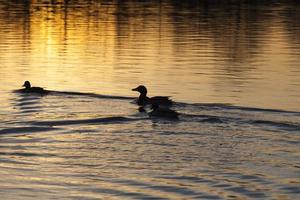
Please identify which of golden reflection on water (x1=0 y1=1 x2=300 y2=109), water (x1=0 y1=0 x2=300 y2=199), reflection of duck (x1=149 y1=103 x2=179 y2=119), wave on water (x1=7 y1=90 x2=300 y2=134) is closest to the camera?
water (x1=0 y1=0 x2=300 y2=199)

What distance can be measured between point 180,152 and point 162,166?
1314 mm

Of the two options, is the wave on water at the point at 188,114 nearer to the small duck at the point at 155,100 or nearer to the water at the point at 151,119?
the water at the point at 151,119

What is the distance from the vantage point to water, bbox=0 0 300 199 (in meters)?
16.8

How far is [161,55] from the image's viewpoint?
4194 cm

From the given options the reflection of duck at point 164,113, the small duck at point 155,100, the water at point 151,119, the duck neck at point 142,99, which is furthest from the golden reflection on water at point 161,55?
the reflection of duck at point 164,113

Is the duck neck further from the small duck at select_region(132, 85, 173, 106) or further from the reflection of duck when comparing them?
the reflection of duck

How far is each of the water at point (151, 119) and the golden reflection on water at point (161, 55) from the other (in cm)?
9

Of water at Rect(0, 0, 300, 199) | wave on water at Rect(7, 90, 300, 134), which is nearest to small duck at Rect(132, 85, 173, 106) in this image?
wave on water at Rect(7, 90, 300, 134)

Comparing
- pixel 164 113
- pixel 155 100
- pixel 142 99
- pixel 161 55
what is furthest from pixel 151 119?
pixel 161 55

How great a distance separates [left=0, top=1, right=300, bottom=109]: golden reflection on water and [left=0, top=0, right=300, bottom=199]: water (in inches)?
3.4

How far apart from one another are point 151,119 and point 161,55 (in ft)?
59.5

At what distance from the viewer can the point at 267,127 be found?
22.1m

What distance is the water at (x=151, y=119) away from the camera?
55.3 ft

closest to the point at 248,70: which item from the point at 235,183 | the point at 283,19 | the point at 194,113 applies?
Result: the point at 194,113
